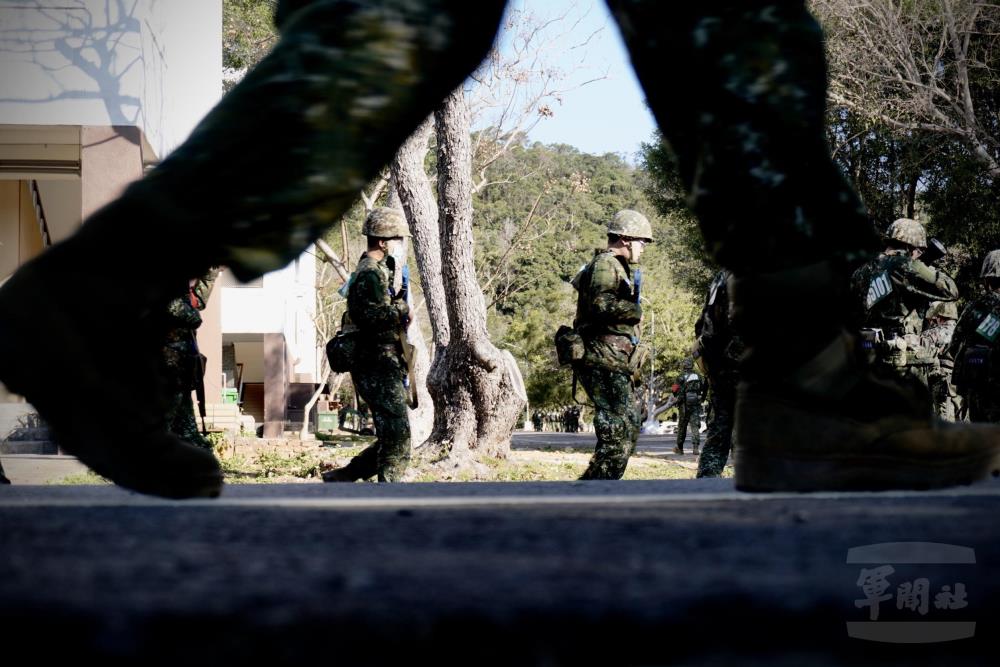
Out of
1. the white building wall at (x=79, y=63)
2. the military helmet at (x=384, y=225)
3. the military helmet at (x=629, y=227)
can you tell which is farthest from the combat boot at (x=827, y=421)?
the white building wall at (x=79, y=63)

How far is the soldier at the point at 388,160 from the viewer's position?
1374mm

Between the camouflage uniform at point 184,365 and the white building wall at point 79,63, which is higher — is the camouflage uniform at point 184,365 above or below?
below

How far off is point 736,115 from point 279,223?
653 millimetres

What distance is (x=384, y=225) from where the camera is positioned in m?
8.55

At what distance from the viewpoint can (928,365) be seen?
1121 cm

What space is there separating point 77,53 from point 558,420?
48.7 meters

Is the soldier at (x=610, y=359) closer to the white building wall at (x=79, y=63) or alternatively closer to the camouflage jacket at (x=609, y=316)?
the camouflage jacket at (x=609, y=316)

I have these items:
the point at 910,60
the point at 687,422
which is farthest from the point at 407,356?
the point at 687,422

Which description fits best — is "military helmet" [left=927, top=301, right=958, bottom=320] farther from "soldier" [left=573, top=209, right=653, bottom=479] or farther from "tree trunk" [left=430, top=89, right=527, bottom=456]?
"soldier" [left=573, top=209, right=653, bottom=479]

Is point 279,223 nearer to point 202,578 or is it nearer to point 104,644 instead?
point 202,578

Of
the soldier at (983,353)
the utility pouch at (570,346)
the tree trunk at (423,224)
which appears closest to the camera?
the utility pouch at (570,346)


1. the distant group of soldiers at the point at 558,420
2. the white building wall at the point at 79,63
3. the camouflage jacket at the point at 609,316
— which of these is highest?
the white building wall at the point at 79,63

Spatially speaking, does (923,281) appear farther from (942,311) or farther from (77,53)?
(77,53)

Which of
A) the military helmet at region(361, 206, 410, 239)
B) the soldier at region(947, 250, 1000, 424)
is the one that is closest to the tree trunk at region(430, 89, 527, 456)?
the military helmet at region(361, 206, 410, 239)
